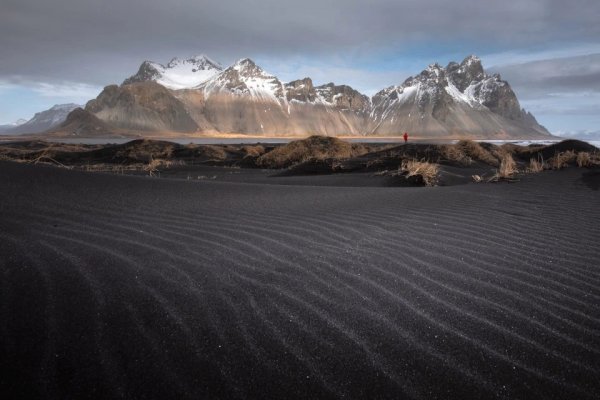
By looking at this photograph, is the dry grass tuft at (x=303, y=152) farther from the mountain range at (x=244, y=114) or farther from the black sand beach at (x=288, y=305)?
the mountain range at (x=244, y=114)

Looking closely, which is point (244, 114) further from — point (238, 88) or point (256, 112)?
point (238, 88)

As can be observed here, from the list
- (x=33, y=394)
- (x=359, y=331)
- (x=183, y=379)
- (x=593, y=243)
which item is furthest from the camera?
(x=593, y=243)

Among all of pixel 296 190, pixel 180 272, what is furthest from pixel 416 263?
pixel 296 190

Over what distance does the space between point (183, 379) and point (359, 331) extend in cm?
81

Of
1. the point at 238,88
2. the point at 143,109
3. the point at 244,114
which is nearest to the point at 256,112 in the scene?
the point at 244,114

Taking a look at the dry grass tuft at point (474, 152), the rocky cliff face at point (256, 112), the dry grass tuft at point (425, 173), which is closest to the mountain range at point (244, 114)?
the rocky cliff face at point (256, 112)

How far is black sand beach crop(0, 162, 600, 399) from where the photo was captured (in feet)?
4.74

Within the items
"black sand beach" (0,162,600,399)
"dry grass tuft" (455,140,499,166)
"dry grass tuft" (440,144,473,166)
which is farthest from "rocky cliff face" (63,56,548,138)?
"black sand beach" (0,162,600,399)

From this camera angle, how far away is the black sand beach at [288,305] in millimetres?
1445

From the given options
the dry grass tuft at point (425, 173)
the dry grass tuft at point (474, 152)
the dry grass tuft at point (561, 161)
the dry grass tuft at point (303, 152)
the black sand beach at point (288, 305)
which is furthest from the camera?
the dry grass tuft at point (303, 152)

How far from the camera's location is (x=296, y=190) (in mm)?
6273

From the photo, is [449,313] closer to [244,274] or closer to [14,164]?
[244,274]

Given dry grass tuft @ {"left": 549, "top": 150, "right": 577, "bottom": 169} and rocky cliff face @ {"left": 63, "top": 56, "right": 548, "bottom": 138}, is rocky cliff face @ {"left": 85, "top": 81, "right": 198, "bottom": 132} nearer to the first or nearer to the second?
rocky cliff face @ {"left": 63, "top": 56, "right": 548, "bottom": 138}

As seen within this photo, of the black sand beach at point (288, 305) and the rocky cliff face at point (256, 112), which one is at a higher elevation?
the rocky cliff face at point (256, 112)
